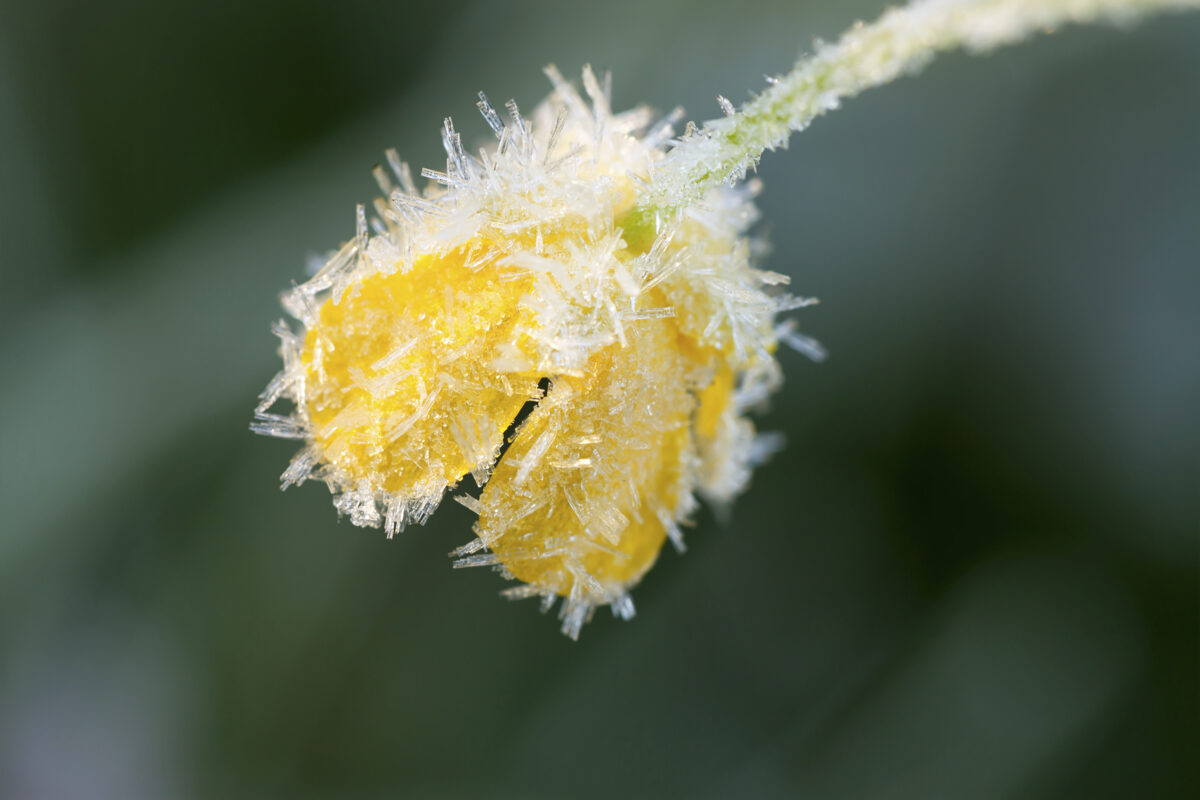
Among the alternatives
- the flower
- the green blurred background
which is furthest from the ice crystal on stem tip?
the green blurred background

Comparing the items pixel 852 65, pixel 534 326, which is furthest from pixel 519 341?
pixel 852 65

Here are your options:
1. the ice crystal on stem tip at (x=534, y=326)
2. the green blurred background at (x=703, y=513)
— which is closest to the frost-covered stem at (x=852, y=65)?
the ice crystal on stem tip at (x=534, y=326)

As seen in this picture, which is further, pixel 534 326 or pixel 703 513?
pixel 703 513

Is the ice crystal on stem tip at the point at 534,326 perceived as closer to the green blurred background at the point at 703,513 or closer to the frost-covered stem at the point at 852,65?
the frost-covered stem at the point at 852,65

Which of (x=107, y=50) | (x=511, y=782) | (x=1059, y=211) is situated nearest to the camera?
(x=107, y=50)

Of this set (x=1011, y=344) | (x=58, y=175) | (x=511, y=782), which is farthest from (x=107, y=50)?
(x=1011, y=344)

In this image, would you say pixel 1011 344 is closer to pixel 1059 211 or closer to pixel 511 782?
pixel 1059 211

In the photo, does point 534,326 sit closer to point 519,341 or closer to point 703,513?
point 519,341
